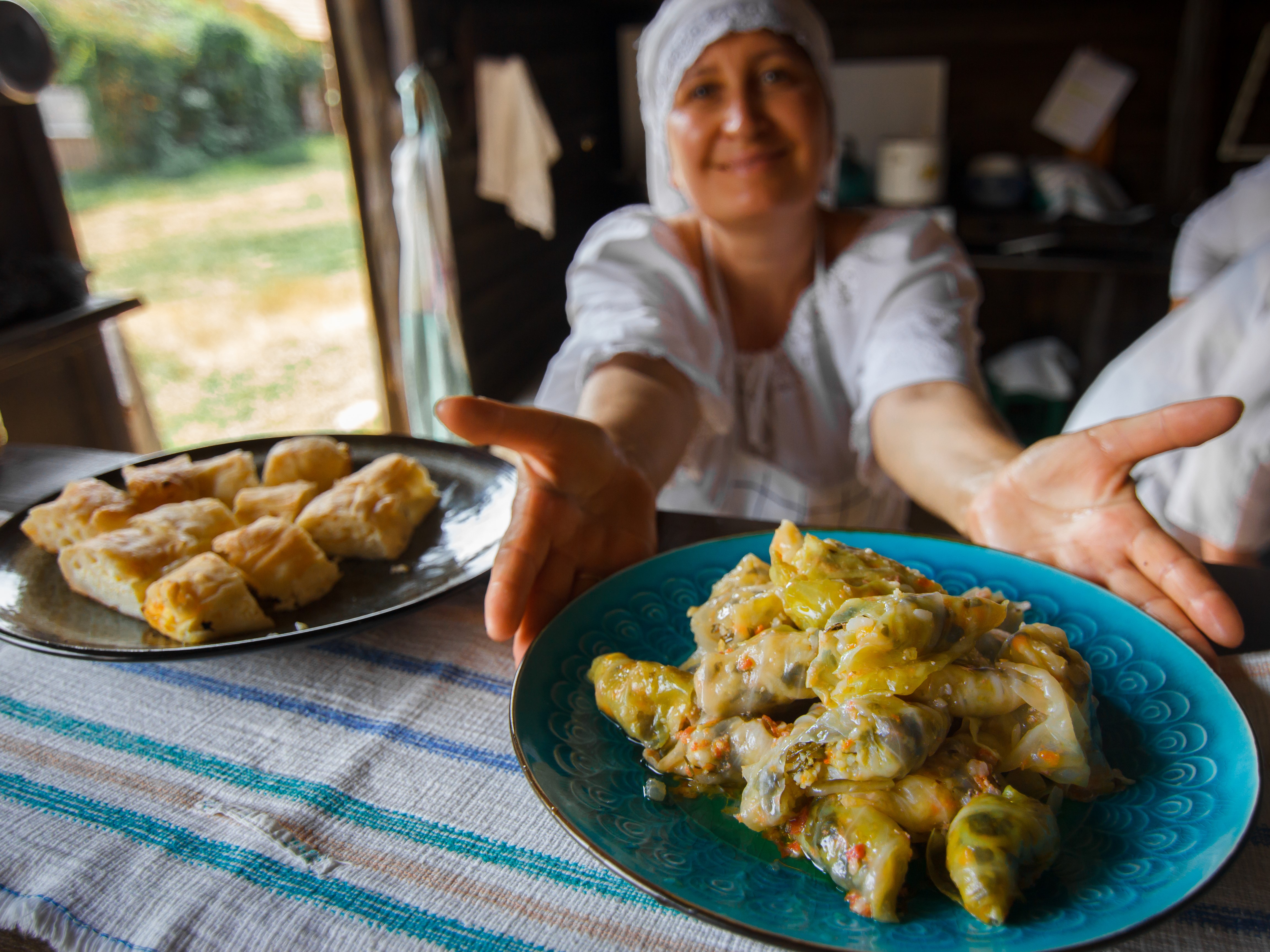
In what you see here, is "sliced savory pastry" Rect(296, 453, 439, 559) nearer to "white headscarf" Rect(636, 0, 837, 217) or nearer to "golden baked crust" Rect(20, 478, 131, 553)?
"golden baked crust" Rect(20, 478, 131, 553)

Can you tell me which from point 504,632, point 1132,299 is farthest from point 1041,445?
point 1132,299

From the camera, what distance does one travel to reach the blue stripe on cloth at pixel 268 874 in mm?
612

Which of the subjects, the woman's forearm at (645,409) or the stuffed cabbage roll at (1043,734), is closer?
the stuffed cabbage roll at (1043,734)

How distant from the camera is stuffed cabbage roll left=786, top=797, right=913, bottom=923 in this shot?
0.56 m

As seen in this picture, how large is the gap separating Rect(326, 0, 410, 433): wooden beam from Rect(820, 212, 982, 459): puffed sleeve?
240 centimetres

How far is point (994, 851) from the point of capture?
0.55 metres

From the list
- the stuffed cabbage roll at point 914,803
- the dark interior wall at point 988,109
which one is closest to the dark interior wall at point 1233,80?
the dark interior wall at point 988,109

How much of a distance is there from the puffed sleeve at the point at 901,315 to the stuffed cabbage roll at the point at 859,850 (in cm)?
113

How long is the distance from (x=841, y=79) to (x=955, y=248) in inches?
139

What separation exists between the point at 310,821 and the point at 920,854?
507 millimetres

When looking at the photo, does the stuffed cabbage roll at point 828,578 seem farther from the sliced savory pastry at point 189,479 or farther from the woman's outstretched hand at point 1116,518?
the sliced savory pastry at point 189,479

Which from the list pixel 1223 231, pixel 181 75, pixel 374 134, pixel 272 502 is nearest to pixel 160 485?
pixel 272 502

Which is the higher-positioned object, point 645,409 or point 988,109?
point 988,109

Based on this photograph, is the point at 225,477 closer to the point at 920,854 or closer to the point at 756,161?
the point at 920,854
